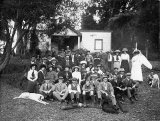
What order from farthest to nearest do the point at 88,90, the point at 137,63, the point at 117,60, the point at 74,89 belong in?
the point at 117,60
the point at 88,90
the point at 74,89
the point at 137,63

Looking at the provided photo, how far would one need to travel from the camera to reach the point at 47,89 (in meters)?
12.6

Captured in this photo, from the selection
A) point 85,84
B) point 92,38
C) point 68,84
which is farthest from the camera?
point 92,38

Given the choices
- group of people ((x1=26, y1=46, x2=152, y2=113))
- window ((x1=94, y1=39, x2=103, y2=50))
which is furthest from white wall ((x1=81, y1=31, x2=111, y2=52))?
group of people ((x1=26, y1=46, x2=152, y2=113))

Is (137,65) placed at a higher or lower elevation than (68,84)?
higher

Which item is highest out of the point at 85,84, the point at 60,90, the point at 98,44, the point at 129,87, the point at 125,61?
the point at 98,44

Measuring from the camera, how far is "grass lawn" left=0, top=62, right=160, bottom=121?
33.1ft

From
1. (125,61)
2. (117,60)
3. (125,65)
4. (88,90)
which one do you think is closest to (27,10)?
(88,90)

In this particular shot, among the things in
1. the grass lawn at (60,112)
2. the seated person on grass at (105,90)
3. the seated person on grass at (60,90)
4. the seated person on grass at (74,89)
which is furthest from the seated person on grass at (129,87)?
the seated person on grass at (60,90)

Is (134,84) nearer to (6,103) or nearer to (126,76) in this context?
(126,76)

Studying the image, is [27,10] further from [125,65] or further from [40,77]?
[125,65]

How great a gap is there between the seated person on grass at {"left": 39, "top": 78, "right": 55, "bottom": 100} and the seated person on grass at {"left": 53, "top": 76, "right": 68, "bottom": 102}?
0.20m

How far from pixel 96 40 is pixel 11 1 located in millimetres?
18997

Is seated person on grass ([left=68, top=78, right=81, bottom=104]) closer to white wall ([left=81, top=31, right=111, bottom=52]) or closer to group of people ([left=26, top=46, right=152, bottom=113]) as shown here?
group of people ([left=26, top=46, right=152, bottom=113])

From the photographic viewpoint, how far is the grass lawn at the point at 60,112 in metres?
10.1
